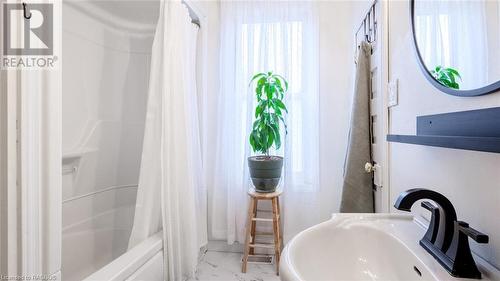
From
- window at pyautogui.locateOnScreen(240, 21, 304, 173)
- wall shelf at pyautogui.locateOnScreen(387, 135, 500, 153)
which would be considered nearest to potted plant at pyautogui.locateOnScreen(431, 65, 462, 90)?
wall shelf at pyautogui.locateOnScreen(387, 135, 500, 153)

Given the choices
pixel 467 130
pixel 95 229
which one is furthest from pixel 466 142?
pixel 95 229

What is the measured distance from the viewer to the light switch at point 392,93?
3.58 ft

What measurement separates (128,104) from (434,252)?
6.91 feet

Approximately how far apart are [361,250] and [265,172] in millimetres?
1046

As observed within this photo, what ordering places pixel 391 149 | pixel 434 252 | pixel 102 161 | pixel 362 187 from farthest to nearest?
pixel 102 161 < pixel 362 187 < pixel 391 149 < pixel 434 252

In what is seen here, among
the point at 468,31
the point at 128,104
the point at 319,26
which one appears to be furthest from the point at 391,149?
the point at 128,104

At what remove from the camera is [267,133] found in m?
1.82

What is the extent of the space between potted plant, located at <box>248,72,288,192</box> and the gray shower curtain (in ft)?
1.81

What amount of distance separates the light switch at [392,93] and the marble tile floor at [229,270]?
1.39 metres

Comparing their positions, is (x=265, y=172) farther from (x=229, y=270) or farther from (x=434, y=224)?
(x=434, y=224)

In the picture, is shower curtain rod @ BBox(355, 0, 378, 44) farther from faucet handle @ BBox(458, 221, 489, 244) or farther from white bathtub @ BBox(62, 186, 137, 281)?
white bathtub @ BBox(62, 186, 137, 281)

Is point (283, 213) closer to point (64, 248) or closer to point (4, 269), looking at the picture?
point (64, 248)

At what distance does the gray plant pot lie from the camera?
5.84ft

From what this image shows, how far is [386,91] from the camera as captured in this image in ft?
3.93
